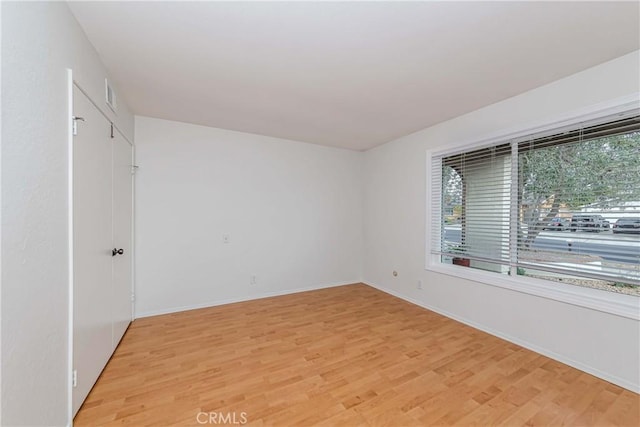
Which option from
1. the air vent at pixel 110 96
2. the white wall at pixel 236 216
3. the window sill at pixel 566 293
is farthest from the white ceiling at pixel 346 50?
the window sill at pixel 566 293

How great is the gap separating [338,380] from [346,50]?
2568 millimetres

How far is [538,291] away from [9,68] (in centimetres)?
393

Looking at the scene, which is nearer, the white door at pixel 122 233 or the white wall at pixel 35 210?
the white wall at pixel 35 210

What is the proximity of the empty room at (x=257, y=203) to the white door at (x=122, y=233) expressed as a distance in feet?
0.14

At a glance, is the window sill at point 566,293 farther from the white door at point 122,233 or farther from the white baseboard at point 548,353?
the white door at point 122,233

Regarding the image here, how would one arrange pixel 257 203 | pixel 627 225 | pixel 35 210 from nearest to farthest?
pixel 35 210 → pixel 627 225 → pixel 257 203

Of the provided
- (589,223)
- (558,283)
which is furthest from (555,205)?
(558,283)

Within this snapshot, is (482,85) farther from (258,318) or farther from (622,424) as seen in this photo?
(258,318)

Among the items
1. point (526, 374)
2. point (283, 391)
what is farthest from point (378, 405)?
point (526, 374)

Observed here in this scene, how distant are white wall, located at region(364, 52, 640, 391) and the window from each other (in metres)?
0.23

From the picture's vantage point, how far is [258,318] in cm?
323

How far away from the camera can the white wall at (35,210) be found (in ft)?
3.44

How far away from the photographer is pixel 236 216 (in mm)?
3848

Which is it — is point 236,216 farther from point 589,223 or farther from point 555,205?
point 589,223
